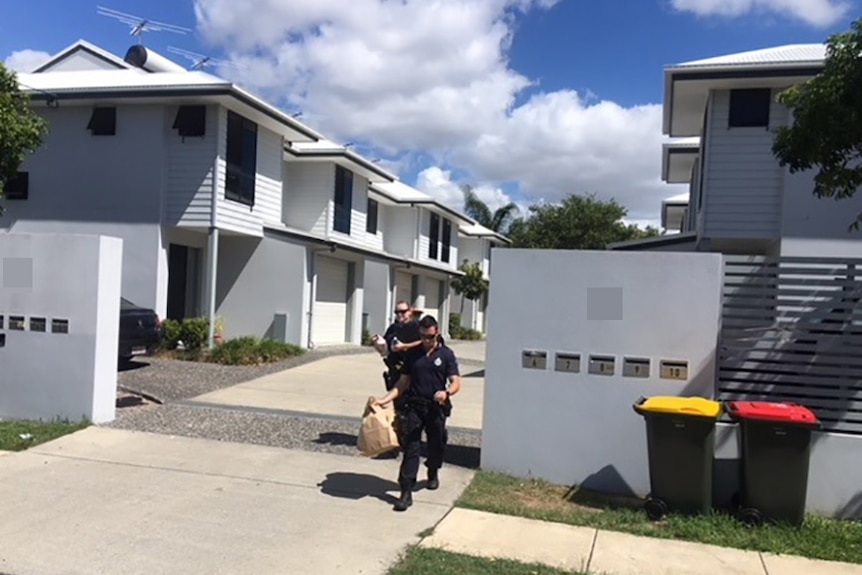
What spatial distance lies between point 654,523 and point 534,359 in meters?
1.92

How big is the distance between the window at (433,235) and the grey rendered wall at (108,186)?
52.4 feet

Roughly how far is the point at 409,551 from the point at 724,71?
38.1 ft

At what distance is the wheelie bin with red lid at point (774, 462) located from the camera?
573 centimetres

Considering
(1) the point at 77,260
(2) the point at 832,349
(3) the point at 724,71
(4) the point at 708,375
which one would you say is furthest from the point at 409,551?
(3) the point at 724,71

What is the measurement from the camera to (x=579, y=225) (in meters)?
40.5

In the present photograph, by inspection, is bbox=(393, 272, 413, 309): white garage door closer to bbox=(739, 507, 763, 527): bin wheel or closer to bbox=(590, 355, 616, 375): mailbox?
bbox=(590, 355, 616, 375): mailbox

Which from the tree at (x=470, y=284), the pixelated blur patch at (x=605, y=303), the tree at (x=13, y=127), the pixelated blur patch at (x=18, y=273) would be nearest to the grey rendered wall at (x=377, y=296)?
the tree at (x=470, y=284)

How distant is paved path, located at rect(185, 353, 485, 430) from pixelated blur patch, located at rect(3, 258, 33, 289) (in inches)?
106

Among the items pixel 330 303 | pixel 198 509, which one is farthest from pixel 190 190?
pixel 198 509

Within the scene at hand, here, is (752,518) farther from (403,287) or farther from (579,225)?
(579,225)

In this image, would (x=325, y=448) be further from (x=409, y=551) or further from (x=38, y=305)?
(x=38, y=305)

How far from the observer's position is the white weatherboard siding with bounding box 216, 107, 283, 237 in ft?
53.4

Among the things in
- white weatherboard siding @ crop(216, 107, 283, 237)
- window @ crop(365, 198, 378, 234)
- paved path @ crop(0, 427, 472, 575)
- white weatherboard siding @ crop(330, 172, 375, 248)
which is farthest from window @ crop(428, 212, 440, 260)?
paved path @ crop(0, 427, 472, 575)

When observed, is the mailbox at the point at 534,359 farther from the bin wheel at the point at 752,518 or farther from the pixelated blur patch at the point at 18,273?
the pixelated blur patch at the point at 18,273
